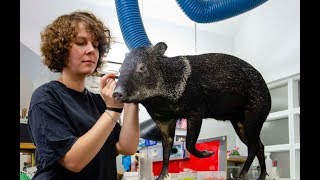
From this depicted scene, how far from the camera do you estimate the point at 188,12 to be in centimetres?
76

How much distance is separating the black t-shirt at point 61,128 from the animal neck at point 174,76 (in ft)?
1.34

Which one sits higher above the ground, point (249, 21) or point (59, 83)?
point (249, 21)

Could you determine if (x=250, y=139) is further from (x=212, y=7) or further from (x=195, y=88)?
(x=212, y=7)

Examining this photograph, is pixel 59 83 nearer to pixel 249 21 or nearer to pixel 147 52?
pixel 147 52

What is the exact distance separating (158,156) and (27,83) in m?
1.43

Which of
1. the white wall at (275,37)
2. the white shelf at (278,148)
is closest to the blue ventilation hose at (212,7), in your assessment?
the white wall at (275,37)

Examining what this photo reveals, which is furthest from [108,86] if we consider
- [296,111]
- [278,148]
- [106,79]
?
[278,148]

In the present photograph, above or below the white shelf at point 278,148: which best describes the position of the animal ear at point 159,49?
above

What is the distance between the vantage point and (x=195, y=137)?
699 mm

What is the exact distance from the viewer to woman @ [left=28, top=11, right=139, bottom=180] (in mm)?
951

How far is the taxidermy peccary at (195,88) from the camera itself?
2.22 ft

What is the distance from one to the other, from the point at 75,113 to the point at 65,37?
0.23 metres

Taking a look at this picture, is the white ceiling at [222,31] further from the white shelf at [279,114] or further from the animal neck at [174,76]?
the animal neck at [174,76]
